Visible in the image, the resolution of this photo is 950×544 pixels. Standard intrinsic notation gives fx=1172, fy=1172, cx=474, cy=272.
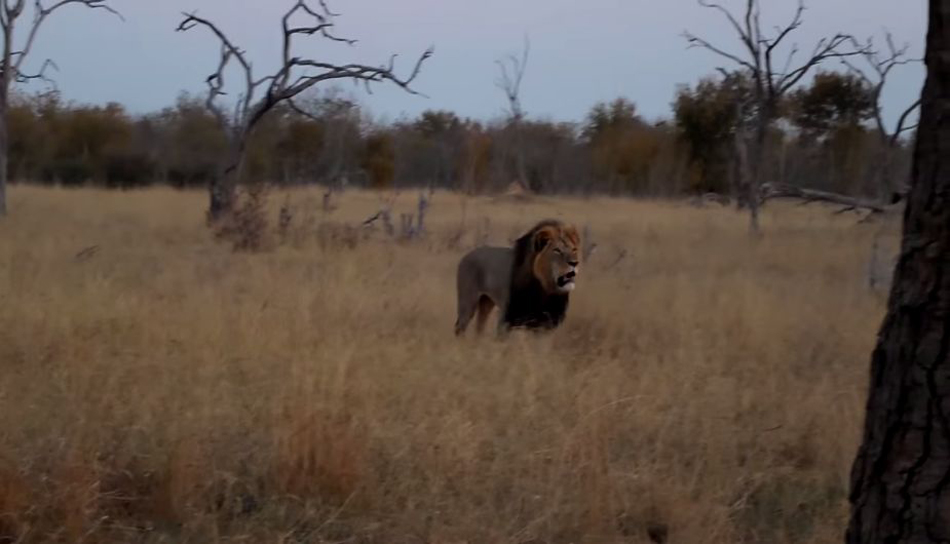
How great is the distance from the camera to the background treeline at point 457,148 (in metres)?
40.1

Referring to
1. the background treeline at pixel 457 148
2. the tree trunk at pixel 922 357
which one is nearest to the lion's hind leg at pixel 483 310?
the tree trunk at pixel 922 357

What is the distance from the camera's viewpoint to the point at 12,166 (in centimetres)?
4647

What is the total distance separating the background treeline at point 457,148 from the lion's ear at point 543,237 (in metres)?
27.7

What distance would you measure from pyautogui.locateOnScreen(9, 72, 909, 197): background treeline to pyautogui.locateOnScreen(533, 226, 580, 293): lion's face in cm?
2775

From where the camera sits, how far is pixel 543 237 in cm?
916

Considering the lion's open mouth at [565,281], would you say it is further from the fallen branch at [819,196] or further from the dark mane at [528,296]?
the fallen branch at [819,196]

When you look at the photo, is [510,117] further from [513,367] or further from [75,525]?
[75,525]

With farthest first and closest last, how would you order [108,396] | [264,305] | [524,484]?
[264,305]
[108,396]
[524,484]

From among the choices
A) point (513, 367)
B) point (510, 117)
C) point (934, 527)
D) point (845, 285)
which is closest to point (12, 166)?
point (510, 117)

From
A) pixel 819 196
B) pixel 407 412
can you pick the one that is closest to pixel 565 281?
pixel 407 412

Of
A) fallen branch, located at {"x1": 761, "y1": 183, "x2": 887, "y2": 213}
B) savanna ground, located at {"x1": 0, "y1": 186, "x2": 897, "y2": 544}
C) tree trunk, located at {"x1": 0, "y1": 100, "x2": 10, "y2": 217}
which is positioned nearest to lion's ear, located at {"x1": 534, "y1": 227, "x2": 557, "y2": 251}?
savanna ground, located at {"x1": 0, "y1": 186, "x2": 897, "y2": 544}

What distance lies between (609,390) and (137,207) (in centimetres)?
2089

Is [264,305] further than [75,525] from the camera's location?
Yes

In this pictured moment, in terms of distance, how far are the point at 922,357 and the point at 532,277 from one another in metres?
6.20
